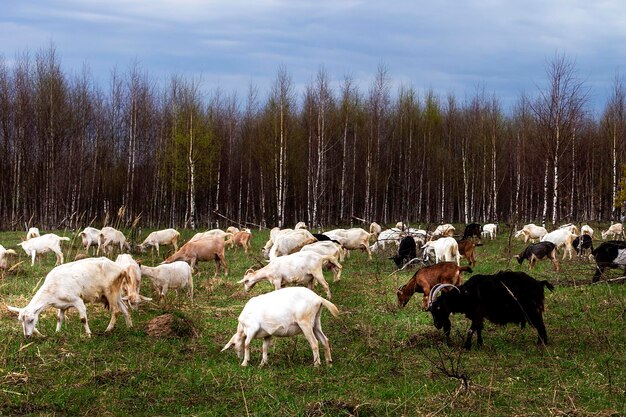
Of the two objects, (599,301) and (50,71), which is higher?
(50,71)

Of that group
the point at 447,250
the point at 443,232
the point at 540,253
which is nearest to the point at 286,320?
the point at 447,250

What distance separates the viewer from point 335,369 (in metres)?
8.55

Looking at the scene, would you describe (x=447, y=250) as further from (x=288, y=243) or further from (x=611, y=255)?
(x=288, y=243)

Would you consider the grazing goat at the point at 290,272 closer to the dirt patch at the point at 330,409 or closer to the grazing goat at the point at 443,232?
the dirt patch at the point at 330,409

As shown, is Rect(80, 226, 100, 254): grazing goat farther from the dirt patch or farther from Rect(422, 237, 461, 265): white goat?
the dirt patch

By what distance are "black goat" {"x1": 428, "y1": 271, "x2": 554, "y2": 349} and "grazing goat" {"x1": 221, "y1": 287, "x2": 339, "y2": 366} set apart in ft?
8.51

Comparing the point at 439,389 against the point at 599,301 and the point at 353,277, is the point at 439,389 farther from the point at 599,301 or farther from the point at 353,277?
the point at 353,277

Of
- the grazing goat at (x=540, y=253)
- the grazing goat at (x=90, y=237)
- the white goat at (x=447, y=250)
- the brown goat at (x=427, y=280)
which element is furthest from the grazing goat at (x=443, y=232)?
the grazing goat at (x=90, y=237)

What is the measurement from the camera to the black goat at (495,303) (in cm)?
1025

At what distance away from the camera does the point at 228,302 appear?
14.1 m

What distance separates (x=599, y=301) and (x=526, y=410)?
745 centimetres

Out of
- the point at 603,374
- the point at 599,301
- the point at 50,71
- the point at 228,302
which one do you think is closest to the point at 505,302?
the point at 603,374

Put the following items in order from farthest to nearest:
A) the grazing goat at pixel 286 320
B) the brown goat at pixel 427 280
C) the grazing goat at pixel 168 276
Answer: the grazing goat at pixel 168 276 < the brown goat at pixel 427 280 < the grazing goat at pixel 286 320

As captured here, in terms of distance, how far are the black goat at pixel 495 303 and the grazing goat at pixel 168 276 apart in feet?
20.3
